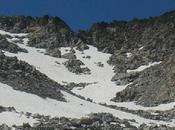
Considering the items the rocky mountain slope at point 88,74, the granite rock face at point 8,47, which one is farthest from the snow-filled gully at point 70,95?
the granite rock face at point 8,47

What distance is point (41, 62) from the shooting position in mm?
103688

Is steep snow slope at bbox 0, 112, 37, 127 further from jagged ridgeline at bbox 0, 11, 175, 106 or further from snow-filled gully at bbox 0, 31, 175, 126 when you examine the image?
jagged ridgeline at bbox 0, 11, 175, 106

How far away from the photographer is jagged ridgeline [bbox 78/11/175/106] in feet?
266

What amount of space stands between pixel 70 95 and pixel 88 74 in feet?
126

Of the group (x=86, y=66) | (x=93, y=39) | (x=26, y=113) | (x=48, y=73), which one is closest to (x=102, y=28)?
(x=93, y=39)

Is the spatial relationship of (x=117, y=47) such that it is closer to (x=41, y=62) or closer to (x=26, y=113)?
(x=41, y=62)

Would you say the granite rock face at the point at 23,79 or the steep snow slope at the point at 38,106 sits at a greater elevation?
the granite rock face at the point at 23,79

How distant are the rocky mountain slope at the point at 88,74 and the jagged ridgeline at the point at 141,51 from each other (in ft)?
0.47

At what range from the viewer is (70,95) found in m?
61.8

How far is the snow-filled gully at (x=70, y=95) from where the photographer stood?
47.6 meters

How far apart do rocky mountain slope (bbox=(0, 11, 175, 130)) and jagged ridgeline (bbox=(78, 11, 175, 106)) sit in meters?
0.14

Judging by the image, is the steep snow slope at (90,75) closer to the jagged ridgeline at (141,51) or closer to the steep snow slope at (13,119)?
the jagged ridgeline at (141,51)

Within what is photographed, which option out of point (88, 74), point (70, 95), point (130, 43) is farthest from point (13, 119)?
point (130, 43)

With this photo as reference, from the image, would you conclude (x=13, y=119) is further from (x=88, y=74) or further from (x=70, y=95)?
(x=88, y=74)
